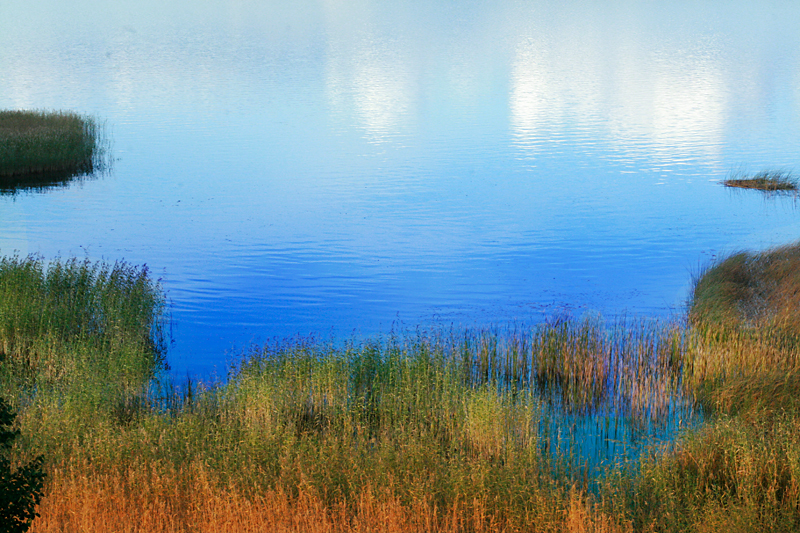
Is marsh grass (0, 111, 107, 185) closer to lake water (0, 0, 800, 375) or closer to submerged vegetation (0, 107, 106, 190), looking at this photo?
submerged vegetation (0, 107, 106, 190)

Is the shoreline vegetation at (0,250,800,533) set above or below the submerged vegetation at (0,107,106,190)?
below

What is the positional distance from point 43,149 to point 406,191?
15748 millimetres

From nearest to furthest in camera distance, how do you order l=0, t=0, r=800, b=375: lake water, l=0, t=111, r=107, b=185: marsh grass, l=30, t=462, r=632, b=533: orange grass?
l=30, t=462, r=632, b=533: orange grass < l=0, t=0, r=800, b=375: lake water < l=0, t=111, r=107, b=185: marsh grass

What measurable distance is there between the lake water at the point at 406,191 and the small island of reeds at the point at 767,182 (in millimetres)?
972

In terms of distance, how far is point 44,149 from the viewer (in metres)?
36.2

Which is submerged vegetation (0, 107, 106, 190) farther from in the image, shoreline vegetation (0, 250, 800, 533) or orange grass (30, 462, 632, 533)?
orange grass (30, 462, 632, 533)

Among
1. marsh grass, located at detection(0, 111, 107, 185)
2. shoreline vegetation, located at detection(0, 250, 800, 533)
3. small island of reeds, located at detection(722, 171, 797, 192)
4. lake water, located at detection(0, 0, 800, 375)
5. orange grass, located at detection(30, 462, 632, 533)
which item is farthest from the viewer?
marsh grass, located at detection(0, 111, 107, 185)

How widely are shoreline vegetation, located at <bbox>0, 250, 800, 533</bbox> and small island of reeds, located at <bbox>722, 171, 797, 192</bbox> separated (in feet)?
52.4

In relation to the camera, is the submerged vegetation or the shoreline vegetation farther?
the submerged vegetation

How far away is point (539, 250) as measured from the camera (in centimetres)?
2536

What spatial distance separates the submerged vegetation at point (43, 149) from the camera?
1373 inches

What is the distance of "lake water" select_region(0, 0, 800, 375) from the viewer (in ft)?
69.1

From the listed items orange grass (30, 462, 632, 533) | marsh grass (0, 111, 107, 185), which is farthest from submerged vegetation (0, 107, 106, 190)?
orange grass (30, 462, 632, 533)

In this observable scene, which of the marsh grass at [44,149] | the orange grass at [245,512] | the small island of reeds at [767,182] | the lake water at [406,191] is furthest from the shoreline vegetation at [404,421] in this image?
the marsh grass at [44,149]
